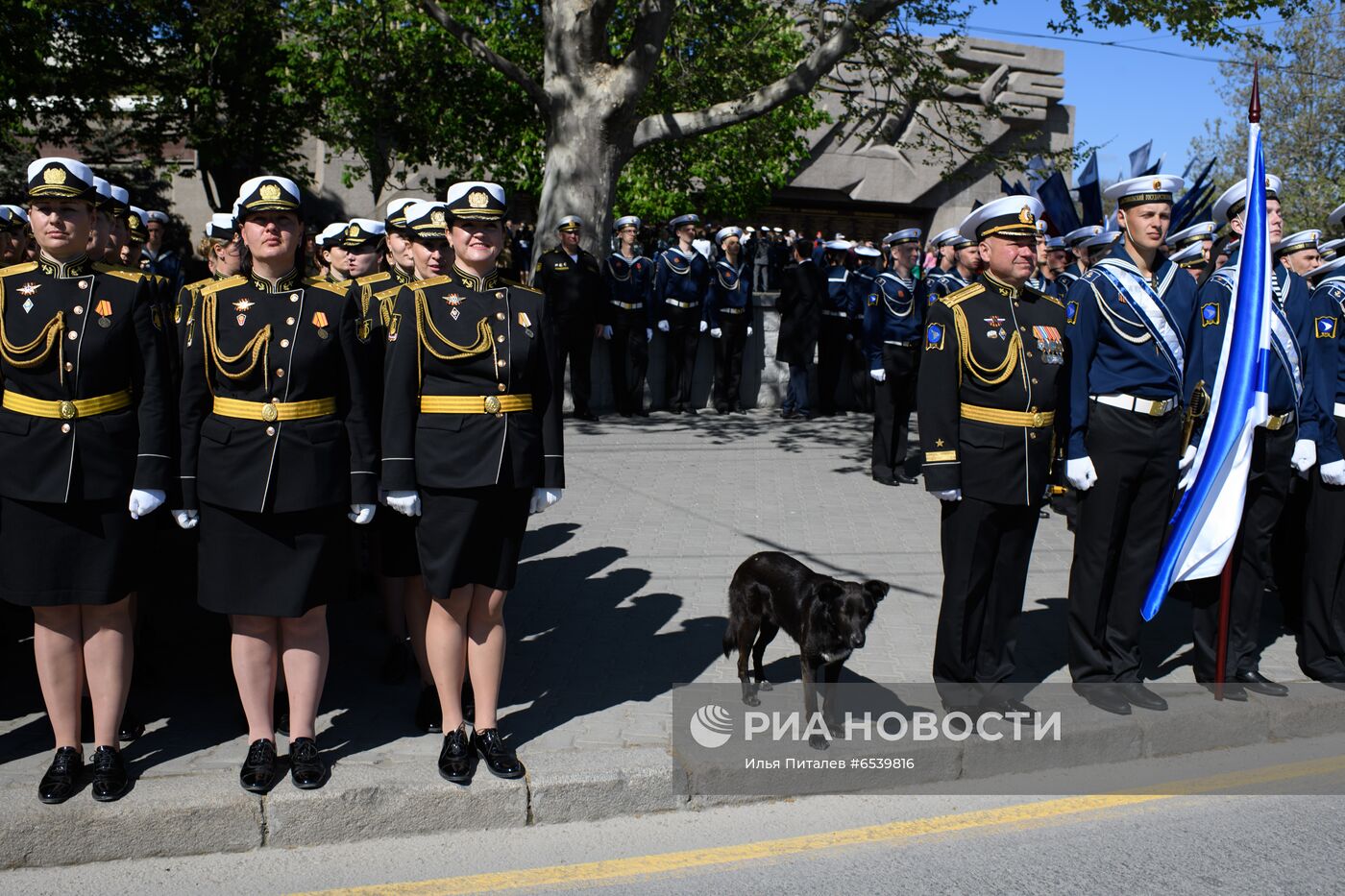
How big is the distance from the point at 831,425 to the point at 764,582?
8.63 m

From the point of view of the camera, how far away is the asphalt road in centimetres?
385

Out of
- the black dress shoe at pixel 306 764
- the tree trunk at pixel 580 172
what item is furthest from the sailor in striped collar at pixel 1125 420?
the tree trunk at pixel 580 172

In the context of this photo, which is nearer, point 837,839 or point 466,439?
point 837,839

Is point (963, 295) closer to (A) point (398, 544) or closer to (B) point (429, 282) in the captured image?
(B) point (429, 282)

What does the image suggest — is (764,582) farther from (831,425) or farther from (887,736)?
(831,425)

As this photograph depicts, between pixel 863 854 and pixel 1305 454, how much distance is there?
3010 mm

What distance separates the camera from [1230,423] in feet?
17.6

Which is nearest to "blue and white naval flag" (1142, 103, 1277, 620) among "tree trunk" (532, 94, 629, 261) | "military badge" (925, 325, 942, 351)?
"military badge" (925, 325, 942, 351)

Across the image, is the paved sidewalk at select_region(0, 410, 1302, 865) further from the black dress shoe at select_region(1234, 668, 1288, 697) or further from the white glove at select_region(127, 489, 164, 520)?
the white glove at select_region(127, 489, 164, 520)

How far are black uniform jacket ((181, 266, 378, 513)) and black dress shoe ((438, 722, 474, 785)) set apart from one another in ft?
3.10

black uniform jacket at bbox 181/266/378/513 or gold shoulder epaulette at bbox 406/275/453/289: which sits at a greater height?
gold shoulder epaulette at bbox 406/275/453/289

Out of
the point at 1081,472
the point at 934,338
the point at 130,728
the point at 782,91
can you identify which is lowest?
the point at 130,728

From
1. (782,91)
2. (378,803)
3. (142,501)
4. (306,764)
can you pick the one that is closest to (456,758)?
(378,803)

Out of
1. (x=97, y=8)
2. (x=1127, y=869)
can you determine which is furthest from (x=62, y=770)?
(x=97, y=8)
